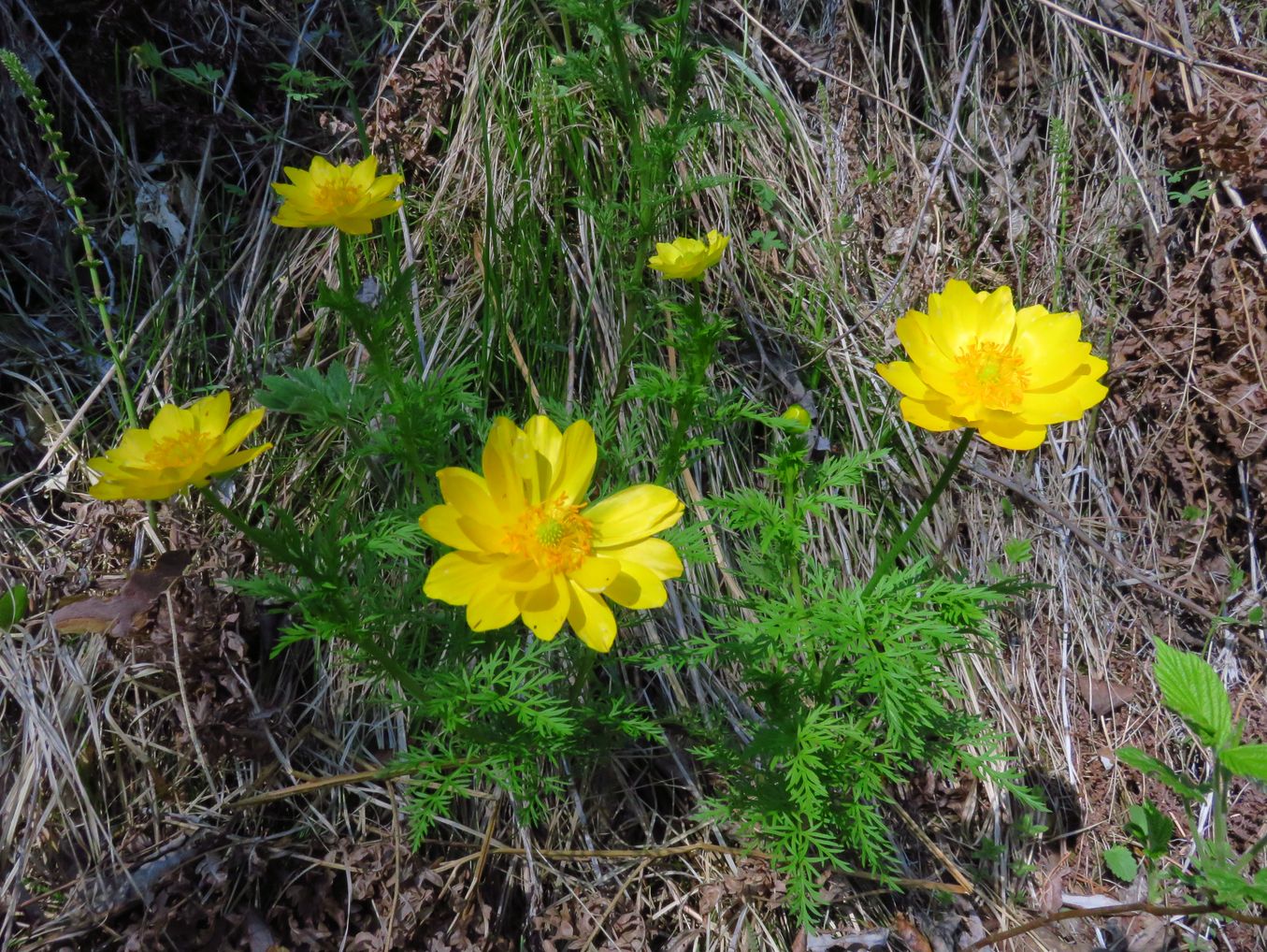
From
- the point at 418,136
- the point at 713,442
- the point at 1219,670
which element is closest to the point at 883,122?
the point at 418,136

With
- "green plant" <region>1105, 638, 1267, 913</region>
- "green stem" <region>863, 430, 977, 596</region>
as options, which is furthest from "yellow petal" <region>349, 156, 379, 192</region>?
"green plant" <region>1105, 638, 1267, 913</region>

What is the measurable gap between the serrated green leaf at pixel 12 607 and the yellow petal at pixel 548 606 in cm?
124

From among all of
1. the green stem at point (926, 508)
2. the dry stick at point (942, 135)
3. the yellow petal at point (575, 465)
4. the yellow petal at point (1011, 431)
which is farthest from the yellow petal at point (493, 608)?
the dry stick at point (942, 135)

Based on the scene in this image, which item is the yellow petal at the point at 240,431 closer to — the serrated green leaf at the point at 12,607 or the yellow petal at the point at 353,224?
the yellow petal at the point at 353,224

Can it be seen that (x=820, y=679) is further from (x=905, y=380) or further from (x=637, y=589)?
(x=905, y=380)

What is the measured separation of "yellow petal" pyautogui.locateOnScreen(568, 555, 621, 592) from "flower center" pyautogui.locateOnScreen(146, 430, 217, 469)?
2.02 ft

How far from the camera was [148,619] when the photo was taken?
1920mm

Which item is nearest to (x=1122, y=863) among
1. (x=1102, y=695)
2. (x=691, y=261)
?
(x=1102, y=695)

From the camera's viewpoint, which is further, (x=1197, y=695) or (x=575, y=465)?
(x=1197, y=695)

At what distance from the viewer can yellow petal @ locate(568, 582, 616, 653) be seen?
137 centimetres

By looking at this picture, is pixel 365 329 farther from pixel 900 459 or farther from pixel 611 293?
pixel 900 459

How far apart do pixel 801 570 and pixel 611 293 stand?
900 mm

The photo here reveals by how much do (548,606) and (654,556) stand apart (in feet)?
0.63

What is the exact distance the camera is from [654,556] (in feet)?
4.77
